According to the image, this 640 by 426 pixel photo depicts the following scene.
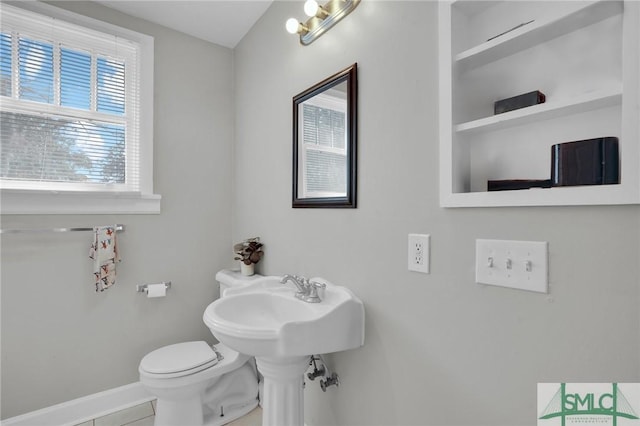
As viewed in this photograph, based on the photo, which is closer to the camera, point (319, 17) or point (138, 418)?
point (319, 17)

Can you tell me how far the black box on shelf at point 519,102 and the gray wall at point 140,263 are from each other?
1934 mm

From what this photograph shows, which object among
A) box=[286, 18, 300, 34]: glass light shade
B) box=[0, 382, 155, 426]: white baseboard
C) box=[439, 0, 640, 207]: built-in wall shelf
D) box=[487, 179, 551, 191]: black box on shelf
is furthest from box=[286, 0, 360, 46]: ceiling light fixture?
box=[0, 382, 155, 426]: white baseboard

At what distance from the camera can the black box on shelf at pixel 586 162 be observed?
2.38 feet

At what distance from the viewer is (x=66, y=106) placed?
186 cm

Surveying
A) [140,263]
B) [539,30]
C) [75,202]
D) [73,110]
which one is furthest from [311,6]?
[140,263]

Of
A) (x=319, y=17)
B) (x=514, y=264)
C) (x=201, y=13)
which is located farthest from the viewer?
(x=201, y=13)

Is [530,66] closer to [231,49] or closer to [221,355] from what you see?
[221,355]

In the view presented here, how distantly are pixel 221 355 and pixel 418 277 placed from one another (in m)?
1.32

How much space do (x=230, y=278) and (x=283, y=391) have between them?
2.94ft

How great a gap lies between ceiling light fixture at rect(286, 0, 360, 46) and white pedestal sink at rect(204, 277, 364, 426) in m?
1.22

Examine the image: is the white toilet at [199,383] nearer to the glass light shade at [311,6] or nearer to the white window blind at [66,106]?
the white window blind at [66,106]

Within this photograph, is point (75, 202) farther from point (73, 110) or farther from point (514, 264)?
point (514, 264)

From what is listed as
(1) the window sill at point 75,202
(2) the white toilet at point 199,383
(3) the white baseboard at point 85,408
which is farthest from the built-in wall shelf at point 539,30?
(3) the white baseboard at point 85,408

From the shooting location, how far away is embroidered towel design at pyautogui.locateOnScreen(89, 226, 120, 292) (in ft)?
6.10
